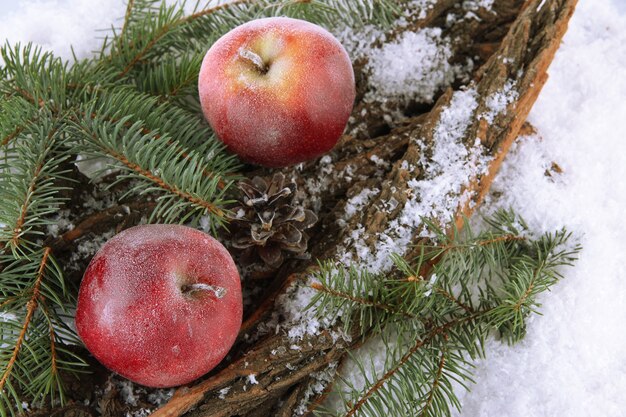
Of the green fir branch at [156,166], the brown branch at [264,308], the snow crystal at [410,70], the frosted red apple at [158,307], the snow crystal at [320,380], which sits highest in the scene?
the snow crystal at [410,70]

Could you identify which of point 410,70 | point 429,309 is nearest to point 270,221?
point 429,309

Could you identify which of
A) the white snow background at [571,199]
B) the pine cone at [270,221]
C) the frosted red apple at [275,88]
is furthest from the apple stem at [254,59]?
the white snow background at [571,199]

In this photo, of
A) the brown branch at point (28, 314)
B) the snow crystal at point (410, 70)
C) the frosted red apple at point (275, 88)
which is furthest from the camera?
the snow crystal at point (410, 70)

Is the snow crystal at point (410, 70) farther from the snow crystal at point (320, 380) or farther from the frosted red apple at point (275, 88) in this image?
the snow crystal at point (320, 380)

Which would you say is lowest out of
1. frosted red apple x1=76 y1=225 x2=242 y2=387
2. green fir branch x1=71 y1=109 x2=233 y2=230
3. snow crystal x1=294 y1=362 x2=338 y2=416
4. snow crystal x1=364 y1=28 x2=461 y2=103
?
snow crystal x1=294 y1=362 x2=338 y2=416

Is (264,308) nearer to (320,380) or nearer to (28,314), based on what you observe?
(320,380)

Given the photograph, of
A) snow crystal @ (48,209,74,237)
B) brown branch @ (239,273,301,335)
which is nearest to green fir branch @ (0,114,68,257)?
snow crystal @ (48,209,74,237)

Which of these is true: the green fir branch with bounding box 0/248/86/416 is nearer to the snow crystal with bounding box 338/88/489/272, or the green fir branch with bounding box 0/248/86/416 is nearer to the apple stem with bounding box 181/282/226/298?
the apple stem with bounding box 181/282/226/298

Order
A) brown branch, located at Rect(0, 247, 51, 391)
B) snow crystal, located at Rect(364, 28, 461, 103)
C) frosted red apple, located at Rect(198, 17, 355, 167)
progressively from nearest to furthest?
brown branch, located at Rect(0, 247, 51, 391), frosted red apple, located at Rect(198, 17, 355, 167), snow crystal, located at Rect(364, 28, 461, 103)
